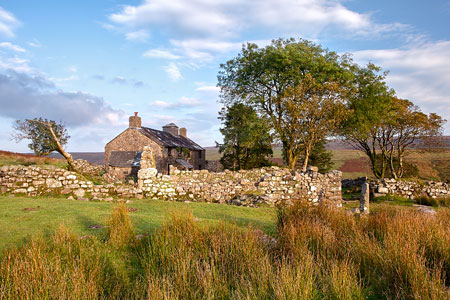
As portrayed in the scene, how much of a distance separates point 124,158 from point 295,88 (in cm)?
2152

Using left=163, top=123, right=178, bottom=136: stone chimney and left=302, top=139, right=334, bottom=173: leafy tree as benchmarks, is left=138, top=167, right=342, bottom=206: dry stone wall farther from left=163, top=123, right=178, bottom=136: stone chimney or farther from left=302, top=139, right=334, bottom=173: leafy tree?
left=163, top=123, right=178, bottom=136: stone chimney

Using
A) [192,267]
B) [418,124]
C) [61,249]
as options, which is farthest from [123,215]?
[418,124]

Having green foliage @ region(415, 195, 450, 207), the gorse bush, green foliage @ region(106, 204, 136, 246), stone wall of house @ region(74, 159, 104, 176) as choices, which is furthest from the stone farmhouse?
the gorse bush

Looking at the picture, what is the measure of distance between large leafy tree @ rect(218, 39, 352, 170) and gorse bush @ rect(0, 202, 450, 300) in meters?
18.9

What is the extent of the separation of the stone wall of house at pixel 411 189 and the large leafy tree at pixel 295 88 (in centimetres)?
606

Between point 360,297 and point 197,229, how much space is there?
3263 millimetres

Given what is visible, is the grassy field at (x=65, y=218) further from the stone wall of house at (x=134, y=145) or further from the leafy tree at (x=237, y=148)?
the stone wall of house at (x=134, y=145)

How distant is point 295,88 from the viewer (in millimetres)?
24812

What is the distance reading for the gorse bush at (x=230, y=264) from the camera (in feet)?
13.6

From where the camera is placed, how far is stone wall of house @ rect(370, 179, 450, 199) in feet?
70.6

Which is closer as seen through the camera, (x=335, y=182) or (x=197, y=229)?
(x=197, y=229)

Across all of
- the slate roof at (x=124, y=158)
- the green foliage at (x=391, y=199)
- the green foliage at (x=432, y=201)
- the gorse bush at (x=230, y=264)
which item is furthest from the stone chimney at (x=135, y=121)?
the gorse bush at (x=230, y=264)

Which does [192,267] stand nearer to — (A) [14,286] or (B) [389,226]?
(A) [14,286]

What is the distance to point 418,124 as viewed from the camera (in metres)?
30.1
